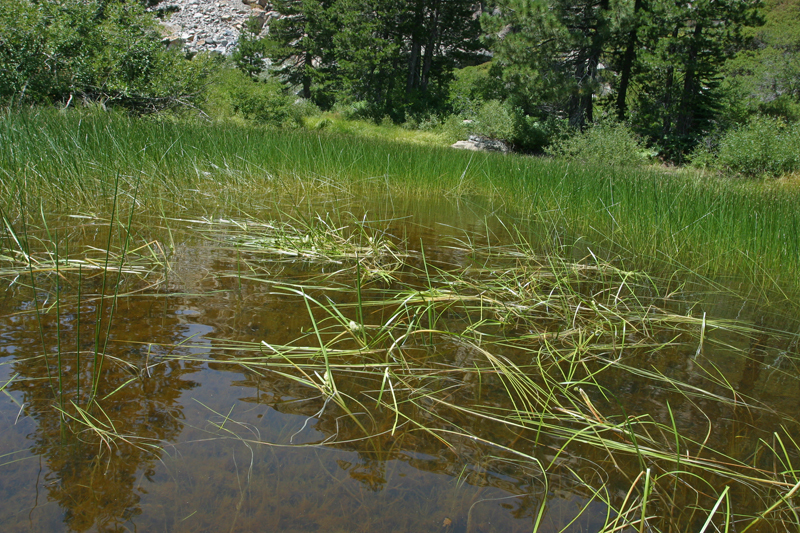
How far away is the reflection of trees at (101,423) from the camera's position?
0.89 m

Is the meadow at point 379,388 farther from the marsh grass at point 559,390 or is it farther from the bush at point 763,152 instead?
the bush at point 763,152

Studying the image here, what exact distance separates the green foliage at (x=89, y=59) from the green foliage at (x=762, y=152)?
12.0 metres

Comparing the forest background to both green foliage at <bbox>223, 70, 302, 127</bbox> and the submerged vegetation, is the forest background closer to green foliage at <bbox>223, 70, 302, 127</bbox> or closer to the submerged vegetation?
green foliage at <bbox>223, 70, 302, 127</bbox>

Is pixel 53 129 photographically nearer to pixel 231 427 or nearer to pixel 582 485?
pixel 231 427

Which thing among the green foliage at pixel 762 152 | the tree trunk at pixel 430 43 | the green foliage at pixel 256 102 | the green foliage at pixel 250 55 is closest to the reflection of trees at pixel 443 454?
the green foliage at pixel 762 152

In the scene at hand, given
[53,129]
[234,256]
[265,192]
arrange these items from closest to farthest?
1. [234,256]
2. [53,129]
3. [265,192]

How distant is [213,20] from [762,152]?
1557 inches

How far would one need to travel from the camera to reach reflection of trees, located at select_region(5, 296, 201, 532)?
0.89 metres

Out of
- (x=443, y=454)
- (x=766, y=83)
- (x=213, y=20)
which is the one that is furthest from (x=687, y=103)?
(x=213, y=20)

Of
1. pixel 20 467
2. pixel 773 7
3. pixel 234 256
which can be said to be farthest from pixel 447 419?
pixel 773 7

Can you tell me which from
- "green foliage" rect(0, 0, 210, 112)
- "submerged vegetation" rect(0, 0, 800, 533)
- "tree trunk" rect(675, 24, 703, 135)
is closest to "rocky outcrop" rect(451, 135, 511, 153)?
"tree trunk" rect(675, 24, 703, 135)

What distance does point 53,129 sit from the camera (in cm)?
367

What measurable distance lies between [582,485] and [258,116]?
1781 cm

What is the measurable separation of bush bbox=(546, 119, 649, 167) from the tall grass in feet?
26.1
